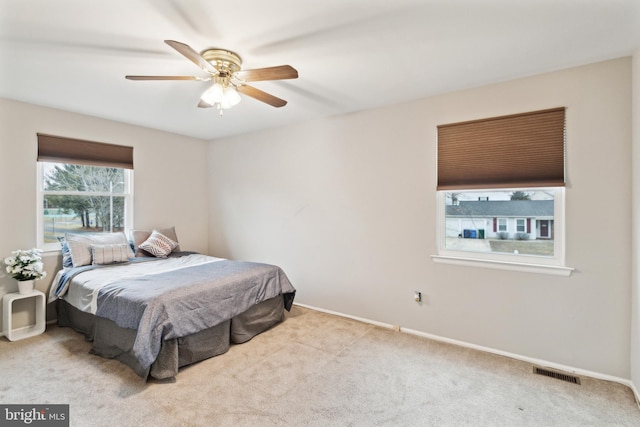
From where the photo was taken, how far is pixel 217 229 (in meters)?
4.95

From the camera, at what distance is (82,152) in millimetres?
3619

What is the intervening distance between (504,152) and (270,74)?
6.86 feet

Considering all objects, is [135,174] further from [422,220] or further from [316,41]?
[422,220]

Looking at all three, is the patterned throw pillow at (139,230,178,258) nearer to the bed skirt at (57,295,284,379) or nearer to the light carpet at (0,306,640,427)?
the bed skirt at (57,295,284,379)

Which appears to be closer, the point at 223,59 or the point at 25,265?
the point at 223,59

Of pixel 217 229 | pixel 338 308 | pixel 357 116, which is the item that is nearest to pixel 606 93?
pixel 357 116

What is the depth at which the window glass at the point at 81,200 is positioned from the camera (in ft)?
11.3

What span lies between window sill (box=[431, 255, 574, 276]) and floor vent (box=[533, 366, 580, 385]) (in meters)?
0.77

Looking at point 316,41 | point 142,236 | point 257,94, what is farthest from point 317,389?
point 142,236

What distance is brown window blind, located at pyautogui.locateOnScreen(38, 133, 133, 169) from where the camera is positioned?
336cm

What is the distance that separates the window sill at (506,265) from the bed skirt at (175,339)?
1819 millimetres

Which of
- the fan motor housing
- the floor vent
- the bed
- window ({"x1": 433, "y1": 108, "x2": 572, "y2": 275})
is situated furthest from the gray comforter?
the floor vent

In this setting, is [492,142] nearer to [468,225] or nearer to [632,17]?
[468,225]

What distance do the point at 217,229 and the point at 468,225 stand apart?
3.67 m
